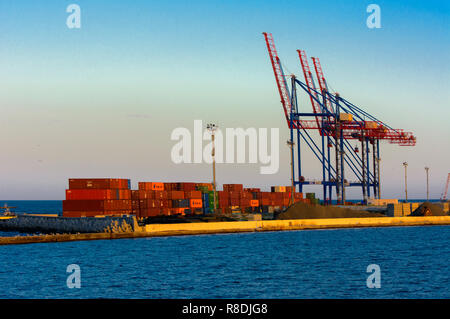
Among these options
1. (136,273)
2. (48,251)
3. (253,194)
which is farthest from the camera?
(253,194)

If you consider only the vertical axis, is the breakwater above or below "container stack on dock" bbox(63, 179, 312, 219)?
below

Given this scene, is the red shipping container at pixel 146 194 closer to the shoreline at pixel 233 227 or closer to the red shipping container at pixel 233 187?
the shoreline at pixel 233 227

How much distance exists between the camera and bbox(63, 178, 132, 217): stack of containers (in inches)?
3142

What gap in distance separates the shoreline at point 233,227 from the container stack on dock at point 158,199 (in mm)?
12470

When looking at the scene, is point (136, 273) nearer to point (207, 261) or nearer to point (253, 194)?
point (207, 261)

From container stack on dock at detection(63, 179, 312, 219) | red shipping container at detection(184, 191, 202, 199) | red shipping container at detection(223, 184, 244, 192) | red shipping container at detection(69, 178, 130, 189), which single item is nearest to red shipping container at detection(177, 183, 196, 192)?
container stack on dock at detection(63, 179, 312, 219)

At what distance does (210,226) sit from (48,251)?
24.9 meters

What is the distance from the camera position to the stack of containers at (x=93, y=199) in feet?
262

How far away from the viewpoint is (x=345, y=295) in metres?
30.2

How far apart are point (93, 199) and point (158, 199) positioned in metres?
14.8

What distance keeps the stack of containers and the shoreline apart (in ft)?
40.6

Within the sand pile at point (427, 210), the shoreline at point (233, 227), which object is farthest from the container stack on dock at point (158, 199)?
the sand pile at point (427, 210)

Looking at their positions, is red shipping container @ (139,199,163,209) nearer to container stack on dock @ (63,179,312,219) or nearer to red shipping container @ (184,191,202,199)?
container stack on dock @ (63,179,312,219)
